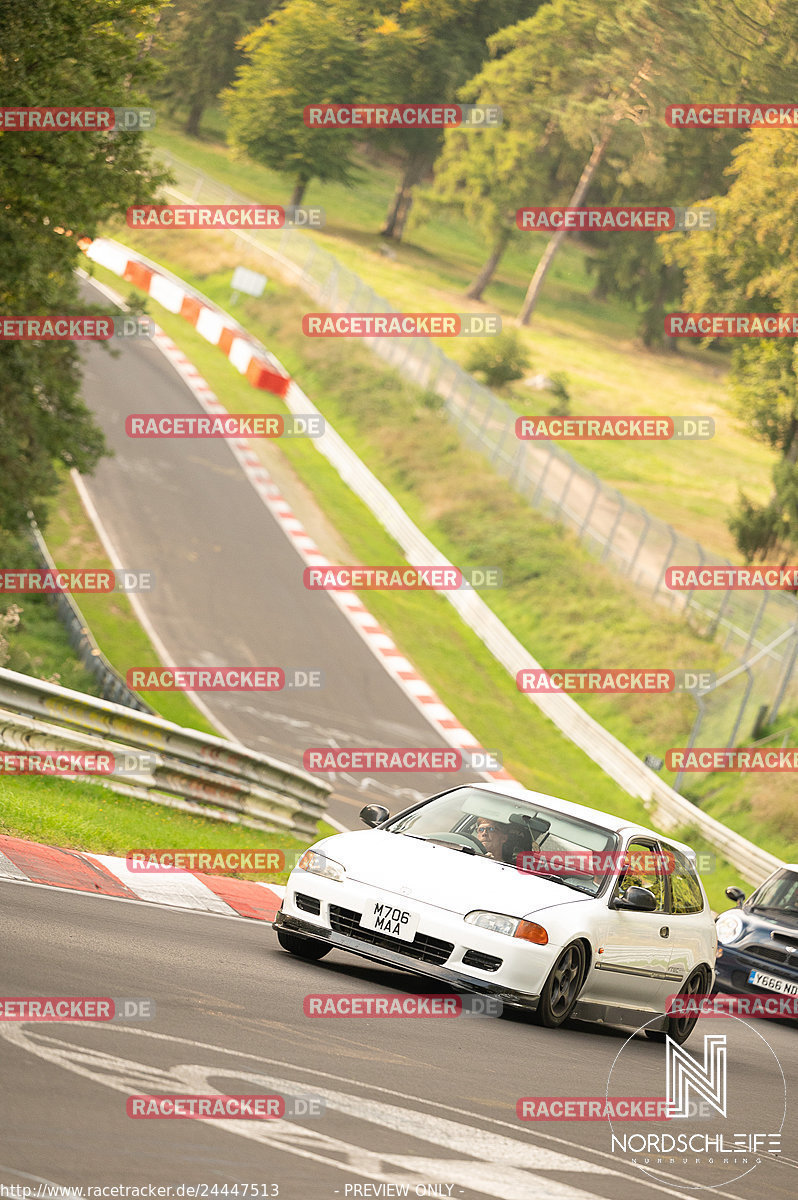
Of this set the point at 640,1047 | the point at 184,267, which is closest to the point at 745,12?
the point at 184,267

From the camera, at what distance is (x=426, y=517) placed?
34469mm

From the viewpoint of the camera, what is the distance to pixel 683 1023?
1018 centimetres

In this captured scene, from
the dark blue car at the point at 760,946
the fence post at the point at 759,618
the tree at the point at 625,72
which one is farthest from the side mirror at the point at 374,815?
the tree at the point at 625,72

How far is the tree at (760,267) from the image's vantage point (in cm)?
4334

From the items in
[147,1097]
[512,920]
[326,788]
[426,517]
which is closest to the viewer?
[147,1097]

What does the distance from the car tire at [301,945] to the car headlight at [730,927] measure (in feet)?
21.7

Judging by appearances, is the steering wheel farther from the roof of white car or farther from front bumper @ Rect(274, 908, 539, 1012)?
front bumper @ Rect(274, 908, 539, 1012)

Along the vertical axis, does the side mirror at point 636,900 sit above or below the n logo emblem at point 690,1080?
above

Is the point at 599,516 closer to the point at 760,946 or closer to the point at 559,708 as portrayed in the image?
the point at 559,708

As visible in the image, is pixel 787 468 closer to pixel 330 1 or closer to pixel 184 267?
pixel 184 267

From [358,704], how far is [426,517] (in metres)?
11.4

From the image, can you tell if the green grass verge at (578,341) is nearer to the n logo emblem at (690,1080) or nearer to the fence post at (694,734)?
the fence post at (694,734)

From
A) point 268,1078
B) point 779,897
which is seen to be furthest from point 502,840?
point 779,897

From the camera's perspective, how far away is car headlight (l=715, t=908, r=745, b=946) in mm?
14375
